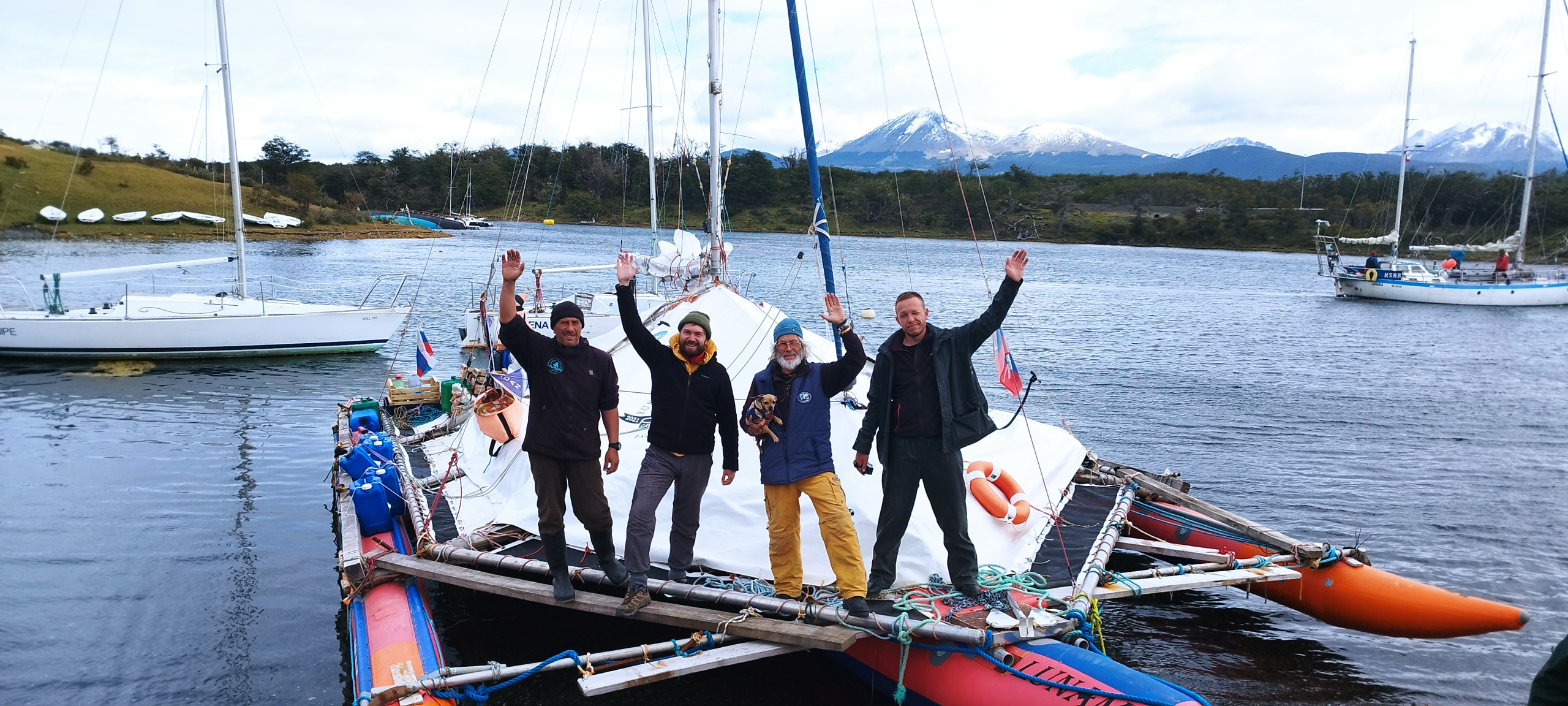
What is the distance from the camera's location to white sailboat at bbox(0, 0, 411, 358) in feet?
67.1

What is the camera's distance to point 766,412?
19.9 ft

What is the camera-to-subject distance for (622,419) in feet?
27.8

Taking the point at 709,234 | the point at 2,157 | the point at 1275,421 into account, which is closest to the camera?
the point at 709,234

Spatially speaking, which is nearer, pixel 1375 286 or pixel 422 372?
pixel 422 372

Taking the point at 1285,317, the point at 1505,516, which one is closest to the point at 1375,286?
the point at 1285,317

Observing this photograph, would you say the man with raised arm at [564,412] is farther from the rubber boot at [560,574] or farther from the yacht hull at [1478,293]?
the yacht hull at [1478,293]

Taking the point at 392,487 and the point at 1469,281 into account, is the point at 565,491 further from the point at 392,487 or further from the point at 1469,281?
the point at 1469,281

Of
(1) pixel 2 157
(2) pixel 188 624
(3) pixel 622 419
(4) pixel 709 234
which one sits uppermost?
(1) pixel 2 157

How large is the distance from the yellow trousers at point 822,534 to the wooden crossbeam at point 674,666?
20.8 inches

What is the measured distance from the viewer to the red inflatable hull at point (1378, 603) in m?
7.19

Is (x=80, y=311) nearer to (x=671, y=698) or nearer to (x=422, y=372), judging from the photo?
(x=422, y=372)

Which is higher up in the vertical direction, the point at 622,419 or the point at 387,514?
the point at 622,419

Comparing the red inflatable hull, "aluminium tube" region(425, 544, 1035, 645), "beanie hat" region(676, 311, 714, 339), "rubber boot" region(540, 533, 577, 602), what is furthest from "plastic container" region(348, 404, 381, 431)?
the red inflatable hull

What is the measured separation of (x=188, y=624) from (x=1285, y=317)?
41109 mm
